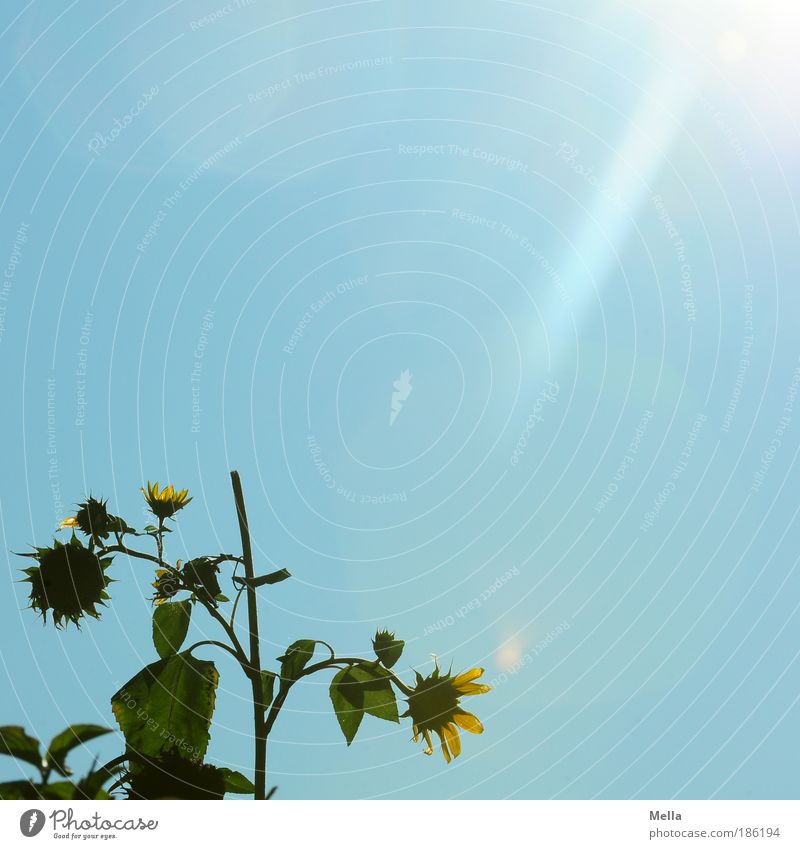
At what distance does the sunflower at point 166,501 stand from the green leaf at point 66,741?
610 millimetres

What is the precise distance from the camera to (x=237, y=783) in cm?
158

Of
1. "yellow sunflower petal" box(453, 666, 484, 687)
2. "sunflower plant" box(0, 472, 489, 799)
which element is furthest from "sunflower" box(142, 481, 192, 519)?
"yellow sunflower petal" box(453, 666, 484, 687)

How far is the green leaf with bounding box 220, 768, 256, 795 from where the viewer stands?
156 centimetres

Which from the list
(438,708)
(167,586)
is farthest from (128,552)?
(438,708)

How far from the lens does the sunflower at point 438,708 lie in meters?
1.67

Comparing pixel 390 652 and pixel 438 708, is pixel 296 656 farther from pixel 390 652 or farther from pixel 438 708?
pixel 438 708

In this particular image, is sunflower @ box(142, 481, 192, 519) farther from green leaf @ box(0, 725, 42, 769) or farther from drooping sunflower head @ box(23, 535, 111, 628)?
green leaf @ box(0, 725, 42, 769)

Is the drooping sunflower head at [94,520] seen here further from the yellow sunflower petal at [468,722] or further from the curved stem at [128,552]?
the yellow sunflower petal at [468,722]

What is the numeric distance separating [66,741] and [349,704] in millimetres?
520
